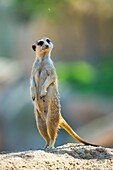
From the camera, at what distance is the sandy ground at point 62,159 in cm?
455

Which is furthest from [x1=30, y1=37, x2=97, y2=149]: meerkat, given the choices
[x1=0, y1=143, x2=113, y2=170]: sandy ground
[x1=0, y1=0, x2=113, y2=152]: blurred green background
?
[x1=0, y1=0, x2=113, y2=152]: blurred green background

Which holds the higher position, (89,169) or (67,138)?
(67,138)

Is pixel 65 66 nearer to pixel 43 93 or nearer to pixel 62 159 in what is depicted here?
pixel 43 93

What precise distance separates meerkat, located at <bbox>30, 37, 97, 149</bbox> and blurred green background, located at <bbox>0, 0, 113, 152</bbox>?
2912 millimetres

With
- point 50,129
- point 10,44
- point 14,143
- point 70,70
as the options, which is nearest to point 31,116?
point 14,143

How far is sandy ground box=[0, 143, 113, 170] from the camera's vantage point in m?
4.55

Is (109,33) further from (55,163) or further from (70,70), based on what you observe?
(55,163)

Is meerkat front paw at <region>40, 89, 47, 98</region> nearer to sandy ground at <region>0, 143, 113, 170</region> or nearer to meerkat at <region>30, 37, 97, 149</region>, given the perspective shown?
meerkat at <region>30, 37, 97, 149</region>

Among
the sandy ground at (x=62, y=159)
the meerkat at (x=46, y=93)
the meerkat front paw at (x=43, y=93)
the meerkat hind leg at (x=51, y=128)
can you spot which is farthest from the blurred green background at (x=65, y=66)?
the sandy ground at (x=62, y=159)

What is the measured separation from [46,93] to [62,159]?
0.65 metres

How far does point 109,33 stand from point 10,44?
189 inches

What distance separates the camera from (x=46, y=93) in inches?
206

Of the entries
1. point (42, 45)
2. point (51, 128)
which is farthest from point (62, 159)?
point (42, 45)

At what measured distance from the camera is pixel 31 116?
14.0 meters
